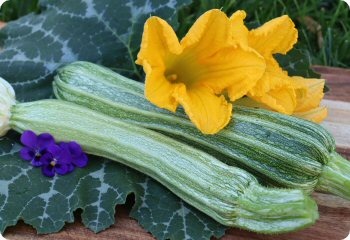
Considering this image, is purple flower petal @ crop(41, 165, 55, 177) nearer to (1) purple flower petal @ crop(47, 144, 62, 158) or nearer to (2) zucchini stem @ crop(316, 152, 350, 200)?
(1) purple flower petal @ crop(47, 144, 62, 158)

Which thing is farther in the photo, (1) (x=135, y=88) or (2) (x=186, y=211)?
(1) (x=135, y=88)

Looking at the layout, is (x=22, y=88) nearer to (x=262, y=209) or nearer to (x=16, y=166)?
(x=16, y=166)

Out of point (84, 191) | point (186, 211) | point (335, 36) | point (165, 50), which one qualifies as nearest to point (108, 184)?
point (84, 191)

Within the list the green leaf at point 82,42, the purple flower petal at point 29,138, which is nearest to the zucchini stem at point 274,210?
the purple flower petal at point 29,138

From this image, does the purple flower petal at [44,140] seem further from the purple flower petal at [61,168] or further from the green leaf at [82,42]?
the green leaf at [82,42]

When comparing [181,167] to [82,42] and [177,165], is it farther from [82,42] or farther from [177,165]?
[82,42]

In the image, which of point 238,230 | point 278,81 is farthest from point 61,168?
point 278,81
